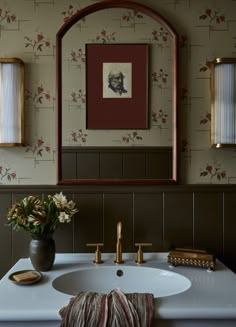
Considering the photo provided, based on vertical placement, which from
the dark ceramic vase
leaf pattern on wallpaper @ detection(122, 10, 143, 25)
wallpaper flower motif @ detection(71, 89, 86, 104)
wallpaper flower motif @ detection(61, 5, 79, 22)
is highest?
wallpaper flower motif @ detection(61, 5, 79, 22)

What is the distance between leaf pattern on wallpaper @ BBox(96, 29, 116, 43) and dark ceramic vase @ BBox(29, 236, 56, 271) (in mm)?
973

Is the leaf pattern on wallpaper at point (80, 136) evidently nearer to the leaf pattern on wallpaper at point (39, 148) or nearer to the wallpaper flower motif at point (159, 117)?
the leaf pattern on wallpaper at point (39, 148)

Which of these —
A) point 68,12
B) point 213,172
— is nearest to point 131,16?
point 68,12

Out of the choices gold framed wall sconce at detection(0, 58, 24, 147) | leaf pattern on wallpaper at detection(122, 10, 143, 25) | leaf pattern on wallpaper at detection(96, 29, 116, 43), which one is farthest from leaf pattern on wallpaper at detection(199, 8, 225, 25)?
gold framed wall sconce at detection(0, 58, 24, 147)

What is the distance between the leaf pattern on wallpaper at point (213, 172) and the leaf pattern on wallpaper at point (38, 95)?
855 mm

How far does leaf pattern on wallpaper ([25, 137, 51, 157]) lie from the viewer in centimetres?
175

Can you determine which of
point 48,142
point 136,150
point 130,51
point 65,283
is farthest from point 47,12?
point 65,283

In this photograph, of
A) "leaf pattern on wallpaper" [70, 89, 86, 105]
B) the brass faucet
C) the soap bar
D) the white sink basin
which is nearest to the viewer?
the soap bar

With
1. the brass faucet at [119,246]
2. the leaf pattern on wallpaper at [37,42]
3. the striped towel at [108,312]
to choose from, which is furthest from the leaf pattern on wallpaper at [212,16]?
the striped towel at [108,312]

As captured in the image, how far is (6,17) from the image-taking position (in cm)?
173

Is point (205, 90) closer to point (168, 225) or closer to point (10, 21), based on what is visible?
point (168, 225)

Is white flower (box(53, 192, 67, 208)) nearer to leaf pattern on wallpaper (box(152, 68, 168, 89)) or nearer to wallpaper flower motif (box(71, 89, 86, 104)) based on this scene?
wallpaper flower motif (box(71, 89, 86, 104))

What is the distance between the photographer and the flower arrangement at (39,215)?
4.91 feet

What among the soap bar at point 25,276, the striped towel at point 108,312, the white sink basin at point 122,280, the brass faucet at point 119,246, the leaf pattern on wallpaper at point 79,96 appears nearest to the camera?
the striped towel at point 108,312
